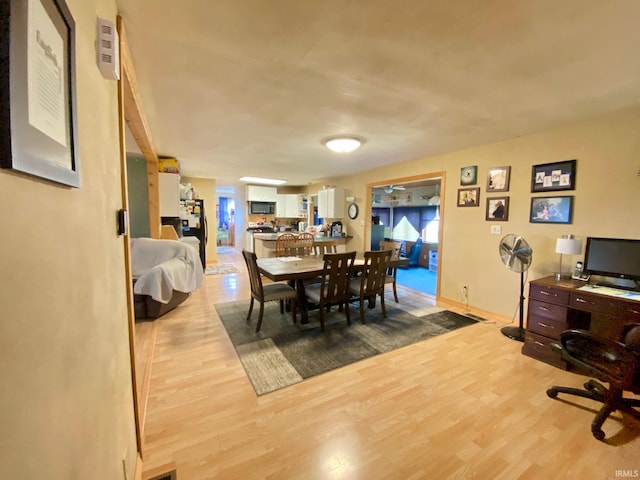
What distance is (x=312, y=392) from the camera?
2104 mm

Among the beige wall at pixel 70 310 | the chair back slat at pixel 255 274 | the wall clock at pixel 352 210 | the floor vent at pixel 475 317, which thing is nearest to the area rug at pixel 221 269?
the wall clock at pixel 352 210

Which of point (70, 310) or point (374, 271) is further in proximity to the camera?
point (374, 271)

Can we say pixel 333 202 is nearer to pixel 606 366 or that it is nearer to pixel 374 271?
pixel 374 271

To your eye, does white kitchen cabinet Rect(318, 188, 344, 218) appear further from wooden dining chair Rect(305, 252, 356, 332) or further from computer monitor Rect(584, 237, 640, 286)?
computer monitor Rect(584, 237, 640, 286)

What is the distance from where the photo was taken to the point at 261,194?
314 inches

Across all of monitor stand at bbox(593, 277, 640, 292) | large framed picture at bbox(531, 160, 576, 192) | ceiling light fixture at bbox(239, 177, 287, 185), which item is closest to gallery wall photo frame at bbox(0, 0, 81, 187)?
monitor stand at bbox(593, 277, 640, 292)

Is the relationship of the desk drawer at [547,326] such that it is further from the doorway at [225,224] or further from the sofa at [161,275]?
the doorway at [225,224]


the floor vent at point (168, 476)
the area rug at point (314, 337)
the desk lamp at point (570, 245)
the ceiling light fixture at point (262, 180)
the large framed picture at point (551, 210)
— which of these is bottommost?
the floor vent at point (168, 476)

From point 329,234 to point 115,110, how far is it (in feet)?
18.6

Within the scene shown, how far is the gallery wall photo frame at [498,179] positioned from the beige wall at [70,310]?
396 centimetres

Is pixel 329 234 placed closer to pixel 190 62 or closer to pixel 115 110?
pixel 190 62

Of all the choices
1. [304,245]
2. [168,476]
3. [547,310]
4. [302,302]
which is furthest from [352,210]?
[168,476]

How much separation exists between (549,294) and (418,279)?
3397 millimetres

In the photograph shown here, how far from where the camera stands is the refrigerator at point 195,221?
19.1 feet
